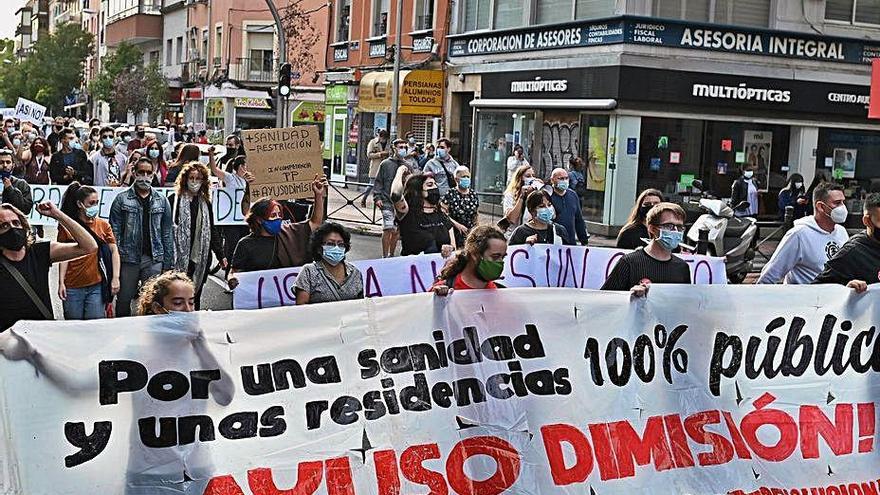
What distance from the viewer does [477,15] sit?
30781 mm

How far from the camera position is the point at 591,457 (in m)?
6.38

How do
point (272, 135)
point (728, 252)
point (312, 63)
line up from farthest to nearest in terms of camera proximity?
point (312, 63), point (728, 252), point (272, 135)

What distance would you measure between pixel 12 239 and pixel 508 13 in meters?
23.4

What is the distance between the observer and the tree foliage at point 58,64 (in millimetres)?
81188

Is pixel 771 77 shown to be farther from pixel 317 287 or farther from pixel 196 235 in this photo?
pixel 317 287

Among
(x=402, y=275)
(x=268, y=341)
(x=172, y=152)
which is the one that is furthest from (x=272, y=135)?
(x=172, y=152)

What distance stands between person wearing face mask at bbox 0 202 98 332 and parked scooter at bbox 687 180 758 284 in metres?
10.9

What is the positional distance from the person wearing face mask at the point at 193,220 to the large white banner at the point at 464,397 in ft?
16.9

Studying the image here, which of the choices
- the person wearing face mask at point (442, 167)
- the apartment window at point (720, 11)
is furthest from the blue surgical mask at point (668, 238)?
the apartment window at point (720, 11)

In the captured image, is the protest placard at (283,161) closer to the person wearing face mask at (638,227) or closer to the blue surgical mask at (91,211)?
the blue surgical mask at (91,211)

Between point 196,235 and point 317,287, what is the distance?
4.06m

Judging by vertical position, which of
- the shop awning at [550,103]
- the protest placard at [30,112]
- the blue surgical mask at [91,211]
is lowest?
the blue surgical mask at [91,211]

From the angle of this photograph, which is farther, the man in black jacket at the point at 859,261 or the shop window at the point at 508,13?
the shop window at the point at 508,13

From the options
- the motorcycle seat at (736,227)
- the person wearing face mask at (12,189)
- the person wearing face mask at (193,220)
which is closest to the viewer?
the person wearing face mask at (12,189)
